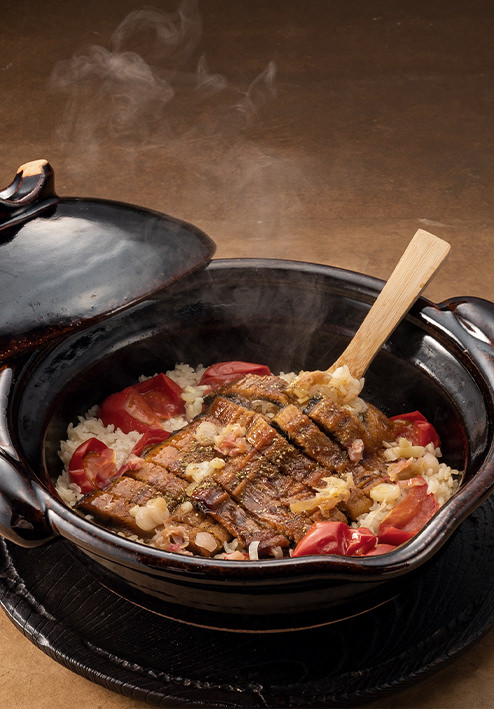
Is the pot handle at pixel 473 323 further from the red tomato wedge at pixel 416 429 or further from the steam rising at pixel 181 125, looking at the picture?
the steam rising at pixel 181 125

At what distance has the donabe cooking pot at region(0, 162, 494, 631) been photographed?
7.43 ft

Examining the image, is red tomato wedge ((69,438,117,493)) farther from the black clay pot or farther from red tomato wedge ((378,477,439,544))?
red tomato wedge ((378,477,439,544))

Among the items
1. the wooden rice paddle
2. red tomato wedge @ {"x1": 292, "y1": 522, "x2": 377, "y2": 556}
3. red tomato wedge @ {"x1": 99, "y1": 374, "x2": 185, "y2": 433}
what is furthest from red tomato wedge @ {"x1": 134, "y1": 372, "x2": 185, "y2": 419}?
red tomato wedge @ {"x1": 292, "y1": 522, "x2": 377, "y2": 556}

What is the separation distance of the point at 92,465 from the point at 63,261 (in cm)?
98

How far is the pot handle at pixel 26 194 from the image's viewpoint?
8.18 ft

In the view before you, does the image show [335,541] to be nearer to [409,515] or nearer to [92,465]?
[409,515]

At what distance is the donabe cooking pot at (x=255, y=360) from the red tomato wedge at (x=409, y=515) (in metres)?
0.13

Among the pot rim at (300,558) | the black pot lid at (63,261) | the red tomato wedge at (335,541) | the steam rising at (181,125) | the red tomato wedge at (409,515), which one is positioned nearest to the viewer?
the pot rim at (300,558)

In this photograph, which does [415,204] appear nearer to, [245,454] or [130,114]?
[130,114]

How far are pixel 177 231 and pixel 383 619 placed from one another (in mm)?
1468

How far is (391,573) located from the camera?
2.21 m

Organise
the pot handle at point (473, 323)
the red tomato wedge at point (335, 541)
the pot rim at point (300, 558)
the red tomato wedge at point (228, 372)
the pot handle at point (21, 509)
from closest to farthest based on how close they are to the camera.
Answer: the pot rim at point (300, 558), the pot handle at point (21, 509), the red tomato wedge at point (335, 541), the pot handle at point (473, 323), the red tomato wedge at point (228, 372)

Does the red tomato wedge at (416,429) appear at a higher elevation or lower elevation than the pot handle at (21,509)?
lower

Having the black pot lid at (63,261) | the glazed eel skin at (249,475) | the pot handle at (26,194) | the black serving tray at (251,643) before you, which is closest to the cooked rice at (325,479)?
the glazed eel skin at (249,475)
